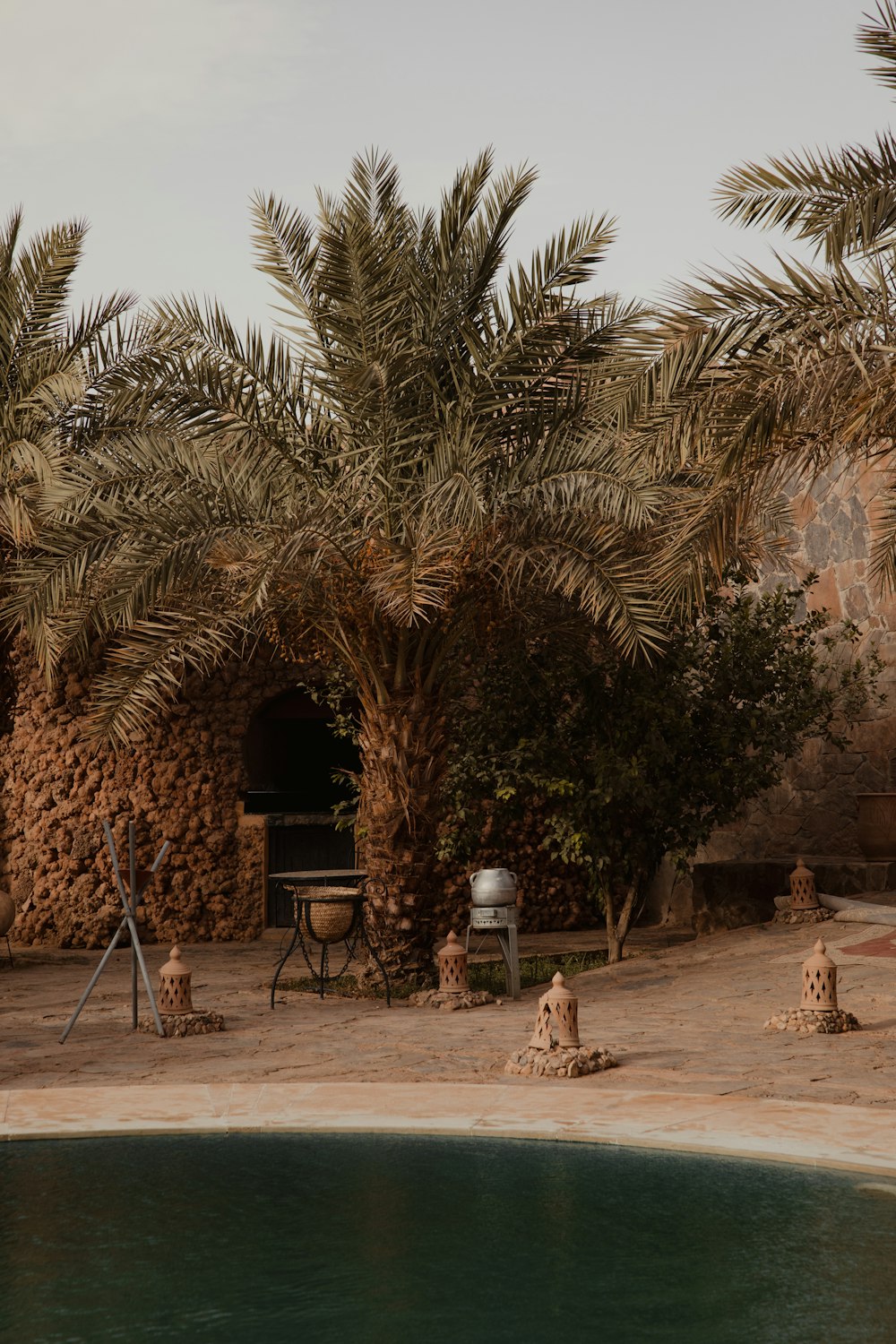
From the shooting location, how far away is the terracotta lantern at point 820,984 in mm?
8359

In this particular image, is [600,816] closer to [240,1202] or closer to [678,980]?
[678,980]

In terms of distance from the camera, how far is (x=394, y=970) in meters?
10.6

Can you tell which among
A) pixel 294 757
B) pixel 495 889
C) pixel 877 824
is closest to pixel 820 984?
pixel 495 889

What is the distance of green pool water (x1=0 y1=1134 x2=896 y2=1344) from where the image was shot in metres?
4.10

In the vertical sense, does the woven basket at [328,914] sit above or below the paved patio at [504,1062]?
above

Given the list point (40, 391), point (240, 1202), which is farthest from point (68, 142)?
point (240, 1202)

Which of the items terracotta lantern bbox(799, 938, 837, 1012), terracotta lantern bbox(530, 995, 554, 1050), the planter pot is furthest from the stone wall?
terracotta lantern bbox(530, 995, 554, 1050)

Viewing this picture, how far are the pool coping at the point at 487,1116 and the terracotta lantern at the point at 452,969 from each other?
296 cm

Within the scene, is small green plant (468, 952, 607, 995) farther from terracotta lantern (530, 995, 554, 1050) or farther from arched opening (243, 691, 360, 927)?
terracotta lantern (530, 995, 554, 1050)

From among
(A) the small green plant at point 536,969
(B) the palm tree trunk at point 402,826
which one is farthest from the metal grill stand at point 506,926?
(B) the palm tree trunk at point 402,826

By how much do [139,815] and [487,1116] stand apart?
9192mm

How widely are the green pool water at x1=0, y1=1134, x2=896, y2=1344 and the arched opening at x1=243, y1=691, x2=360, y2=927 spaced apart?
842 centimetres

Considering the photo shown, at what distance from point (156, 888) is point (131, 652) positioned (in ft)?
15.9

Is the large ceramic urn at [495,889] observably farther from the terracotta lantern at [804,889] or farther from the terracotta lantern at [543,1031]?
the terracotta lantern at [804,889]
